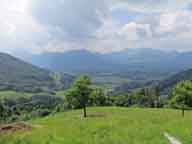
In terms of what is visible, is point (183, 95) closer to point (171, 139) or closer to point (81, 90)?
point (81, 90)

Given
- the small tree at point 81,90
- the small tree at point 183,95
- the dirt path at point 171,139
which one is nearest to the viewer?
the dirt path at point 171,139

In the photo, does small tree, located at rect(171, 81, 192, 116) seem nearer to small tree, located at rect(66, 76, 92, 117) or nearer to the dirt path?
small tree, located at rect(66, 76, 92, 117)

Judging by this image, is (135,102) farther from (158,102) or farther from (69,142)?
(69,142)

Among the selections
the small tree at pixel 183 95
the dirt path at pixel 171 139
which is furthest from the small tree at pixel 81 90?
the dirt path at pixel 171 139

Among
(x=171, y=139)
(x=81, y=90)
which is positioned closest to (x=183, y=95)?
(x=81, y=90)

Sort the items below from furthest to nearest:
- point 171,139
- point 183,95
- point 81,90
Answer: point 81,90, point 183,95, point 171,139

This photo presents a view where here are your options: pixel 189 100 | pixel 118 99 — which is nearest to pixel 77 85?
pixel 189 100

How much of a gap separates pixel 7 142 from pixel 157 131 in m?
10.9

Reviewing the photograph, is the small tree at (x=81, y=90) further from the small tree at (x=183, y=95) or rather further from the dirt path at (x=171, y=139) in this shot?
the dirt path at (x=171, y=139)

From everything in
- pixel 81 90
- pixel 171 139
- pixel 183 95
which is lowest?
pixel 171 139

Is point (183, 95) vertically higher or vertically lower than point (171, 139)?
higher

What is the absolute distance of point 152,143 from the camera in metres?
18.5

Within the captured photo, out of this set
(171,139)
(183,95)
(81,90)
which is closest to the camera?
(171,139)

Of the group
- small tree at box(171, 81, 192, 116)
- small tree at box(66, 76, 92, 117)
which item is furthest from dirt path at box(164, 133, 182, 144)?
small tree at box(66, 76, 92, 117)
